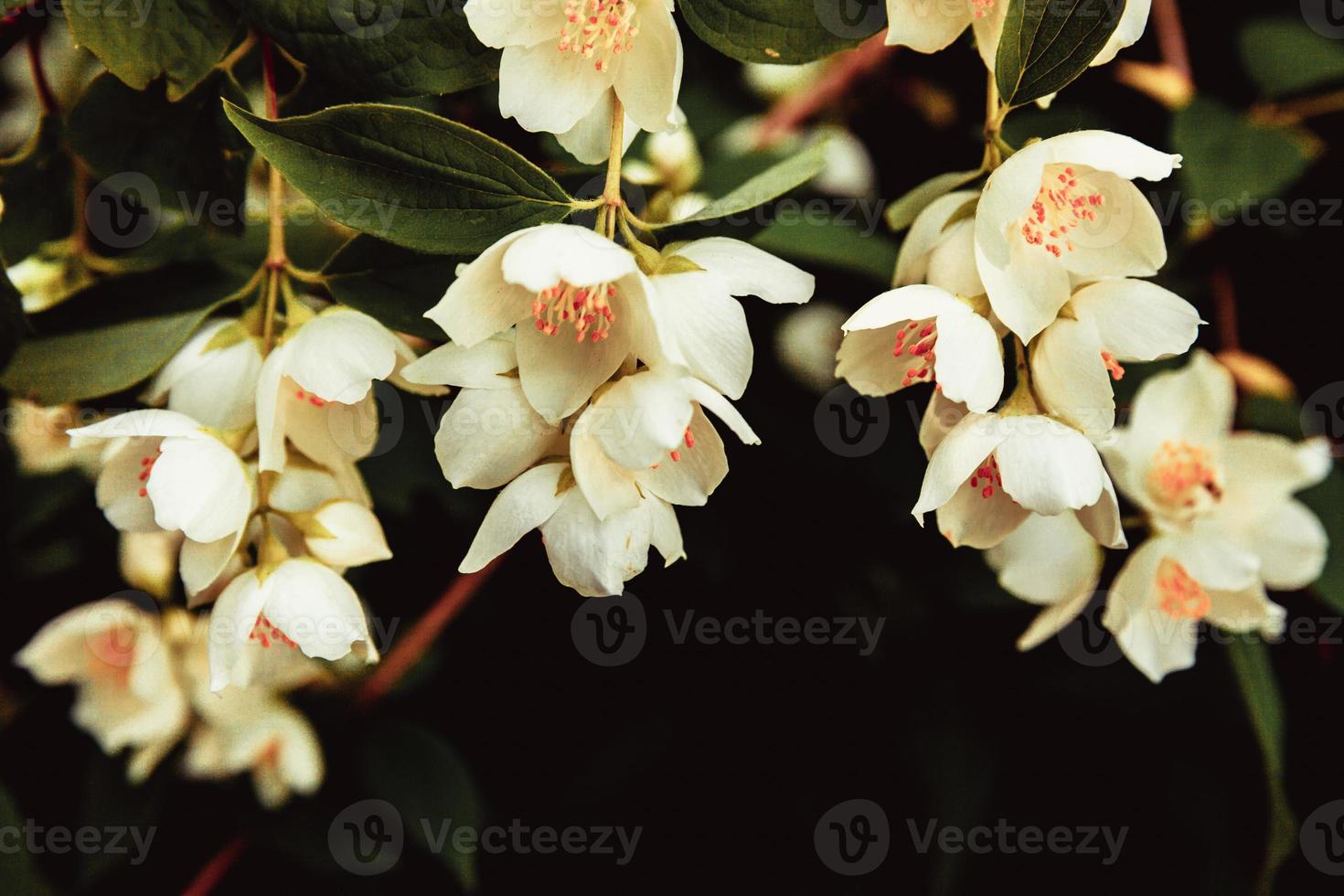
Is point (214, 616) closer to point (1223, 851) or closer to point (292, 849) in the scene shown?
point (292, 849)

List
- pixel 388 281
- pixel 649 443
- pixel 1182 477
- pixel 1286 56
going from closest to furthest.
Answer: pixel 649 443 → pixel 388 281 → pixel 1182 477 → pixel 1286 56

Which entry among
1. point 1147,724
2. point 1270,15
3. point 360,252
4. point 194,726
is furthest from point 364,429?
point 1270,15

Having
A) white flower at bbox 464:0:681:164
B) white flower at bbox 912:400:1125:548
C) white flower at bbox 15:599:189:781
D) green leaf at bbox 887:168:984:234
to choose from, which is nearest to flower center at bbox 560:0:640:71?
A: white flower at bbox 464:0:681:164

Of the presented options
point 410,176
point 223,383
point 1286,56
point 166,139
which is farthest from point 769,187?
point 1286,56

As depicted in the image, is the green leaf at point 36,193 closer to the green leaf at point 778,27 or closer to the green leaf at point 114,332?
the green leaf at point 114,332

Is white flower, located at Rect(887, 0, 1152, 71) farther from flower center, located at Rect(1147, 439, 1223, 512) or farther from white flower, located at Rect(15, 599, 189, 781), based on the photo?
white flower, located at Rect(15, 599, 189, 781)

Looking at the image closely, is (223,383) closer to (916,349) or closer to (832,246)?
(916,349)

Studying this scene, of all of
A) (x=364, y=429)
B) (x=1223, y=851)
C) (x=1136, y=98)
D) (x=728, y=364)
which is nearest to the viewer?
(x=728, y=364)
